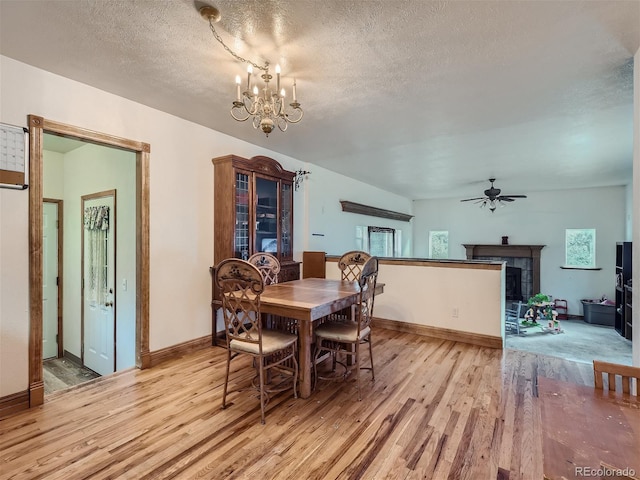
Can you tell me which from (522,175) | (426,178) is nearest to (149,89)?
(426,178)

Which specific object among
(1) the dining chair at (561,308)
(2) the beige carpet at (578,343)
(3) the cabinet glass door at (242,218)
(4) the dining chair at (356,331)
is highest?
(3) the cabinet glass door at (242,218)

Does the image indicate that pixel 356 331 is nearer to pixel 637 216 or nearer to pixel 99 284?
pixel 637 216

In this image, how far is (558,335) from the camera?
6539mm

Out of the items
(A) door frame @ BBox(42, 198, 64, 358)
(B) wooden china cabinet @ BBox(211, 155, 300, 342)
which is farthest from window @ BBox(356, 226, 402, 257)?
(A) door frame @ BBox(42, 198, 64, 358)

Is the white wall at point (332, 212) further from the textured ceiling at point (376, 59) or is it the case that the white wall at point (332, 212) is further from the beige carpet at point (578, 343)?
Answer: the beige carpet at point (578, 343)

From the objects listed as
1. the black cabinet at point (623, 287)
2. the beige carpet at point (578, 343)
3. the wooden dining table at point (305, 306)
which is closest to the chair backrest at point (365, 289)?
the wooden dining table at point (305, 306)

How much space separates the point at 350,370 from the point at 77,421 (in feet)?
7.13

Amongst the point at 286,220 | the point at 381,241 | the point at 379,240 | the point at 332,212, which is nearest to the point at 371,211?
the point at 379,240

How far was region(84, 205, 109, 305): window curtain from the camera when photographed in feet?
11.9

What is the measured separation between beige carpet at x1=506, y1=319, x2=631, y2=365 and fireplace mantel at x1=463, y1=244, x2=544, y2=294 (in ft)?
4.26

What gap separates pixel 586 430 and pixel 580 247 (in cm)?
862

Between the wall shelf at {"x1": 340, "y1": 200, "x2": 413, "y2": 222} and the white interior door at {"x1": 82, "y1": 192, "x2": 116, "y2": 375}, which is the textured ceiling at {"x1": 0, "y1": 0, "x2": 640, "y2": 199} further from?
the wall shelf at {"x1": 340, "y1": 200, "x2": 413, "y2": 222}

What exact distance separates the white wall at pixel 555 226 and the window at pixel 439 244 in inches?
5.2

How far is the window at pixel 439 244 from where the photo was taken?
941 cm
